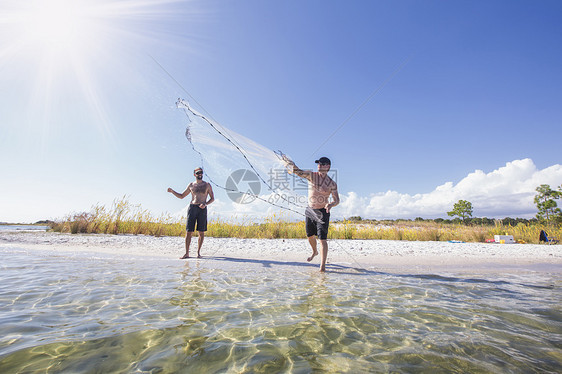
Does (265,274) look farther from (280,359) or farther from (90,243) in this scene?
(90,243)

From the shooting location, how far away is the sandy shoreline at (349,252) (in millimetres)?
7659

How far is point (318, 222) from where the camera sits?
20.3ft

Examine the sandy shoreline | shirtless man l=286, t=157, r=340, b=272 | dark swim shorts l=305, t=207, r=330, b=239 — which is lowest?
the sandy shoreline

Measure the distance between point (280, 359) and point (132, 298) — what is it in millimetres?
2611

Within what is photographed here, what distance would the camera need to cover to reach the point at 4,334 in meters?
2.39

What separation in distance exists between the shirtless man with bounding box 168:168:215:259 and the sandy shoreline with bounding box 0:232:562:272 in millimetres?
820

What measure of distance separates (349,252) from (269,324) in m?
6.80

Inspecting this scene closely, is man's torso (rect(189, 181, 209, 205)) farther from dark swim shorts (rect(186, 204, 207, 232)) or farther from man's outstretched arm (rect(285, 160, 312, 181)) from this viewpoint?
man's outstretched arm (rect(285, 160, 312, 181))

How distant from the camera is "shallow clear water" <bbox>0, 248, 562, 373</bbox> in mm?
2043

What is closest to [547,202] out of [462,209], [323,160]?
[462,209]

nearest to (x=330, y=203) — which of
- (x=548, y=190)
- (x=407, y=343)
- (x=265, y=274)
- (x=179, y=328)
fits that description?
(x=265, y=274)

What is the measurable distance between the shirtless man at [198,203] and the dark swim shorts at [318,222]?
11.2 feet

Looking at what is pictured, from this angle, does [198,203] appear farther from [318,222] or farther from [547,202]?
[547,202]

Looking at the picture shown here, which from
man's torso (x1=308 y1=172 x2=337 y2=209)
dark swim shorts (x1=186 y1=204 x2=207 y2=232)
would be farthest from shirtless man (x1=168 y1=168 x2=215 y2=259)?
man's torso (x1=308 y1=172 x2=337 y2=209)
